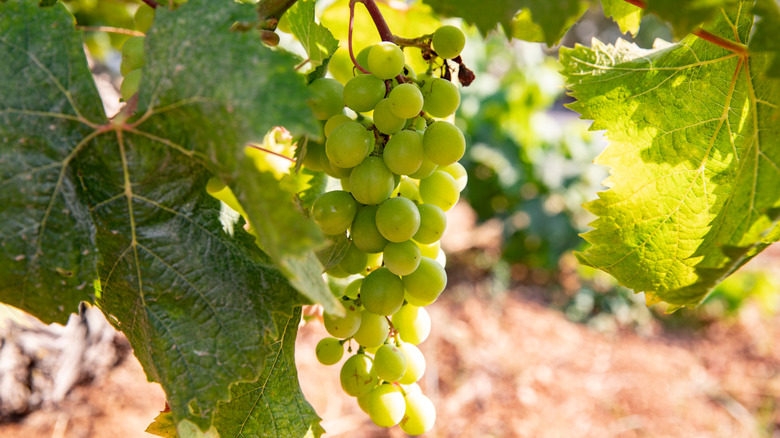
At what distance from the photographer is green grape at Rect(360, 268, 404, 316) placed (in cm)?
59

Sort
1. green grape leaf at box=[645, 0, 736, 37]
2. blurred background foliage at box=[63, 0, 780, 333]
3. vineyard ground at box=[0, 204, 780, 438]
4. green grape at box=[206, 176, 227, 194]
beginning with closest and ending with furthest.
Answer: green grape leaf at box=[645, 0, 736, 37], green grape at box=[206, 176, 227, 194], vineyard ground at box=[0, 204, 780, 438], blurred background foliage at box=[63, 0, 780, 333]

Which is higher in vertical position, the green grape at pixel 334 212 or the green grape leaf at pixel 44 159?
the green grape leaf at pixel 44 159

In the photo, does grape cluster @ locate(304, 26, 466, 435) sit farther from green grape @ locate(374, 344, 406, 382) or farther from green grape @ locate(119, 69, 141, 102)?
green grape @ locate(119, 69, 141, 102)

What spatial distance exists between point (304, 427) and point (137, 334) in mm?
216

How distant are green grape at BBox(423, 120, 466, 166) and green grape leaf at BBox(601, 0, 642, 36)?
0.22m

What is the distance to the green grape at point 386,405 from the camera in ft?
2.05

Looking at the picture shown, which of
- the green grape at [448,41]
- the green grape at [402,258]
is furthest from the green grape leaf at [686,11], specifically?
the green grape at [402,258]

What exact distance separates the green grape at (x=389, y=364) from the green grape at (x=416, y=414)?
6cm

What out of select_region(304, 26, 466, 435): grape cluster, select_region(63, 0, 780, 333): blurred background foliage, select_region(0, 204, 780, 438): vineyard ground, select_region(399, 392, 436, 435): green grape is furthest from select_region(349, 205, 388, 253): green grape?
select_region(63, 0, 780, 333): blurred background foliage

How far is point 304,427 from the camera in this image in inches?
24.4

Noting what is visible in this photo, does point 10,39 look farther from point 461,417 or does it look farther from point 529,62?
point 529,62

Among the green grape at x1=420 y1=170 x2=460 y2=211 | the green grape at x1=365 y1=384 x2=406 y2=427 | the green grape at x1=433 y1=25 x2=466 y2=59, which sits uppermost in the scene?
the green grape at x1=433 y1=25 x2=466 y2=59

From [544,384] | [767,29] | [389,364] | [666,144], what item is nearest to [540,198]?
[544,384]

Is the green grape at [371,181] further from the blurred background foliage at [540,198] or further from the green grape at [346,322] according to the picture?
the blurred background foliage at [540,198]
